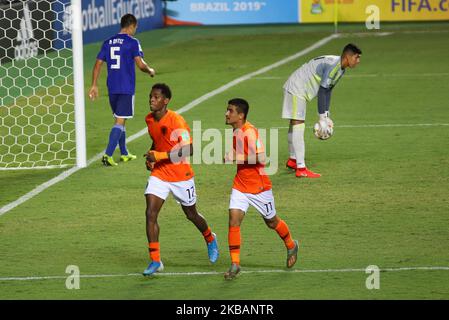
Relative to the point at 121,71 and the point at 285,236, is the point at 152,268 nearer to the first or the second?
the point at 285,236

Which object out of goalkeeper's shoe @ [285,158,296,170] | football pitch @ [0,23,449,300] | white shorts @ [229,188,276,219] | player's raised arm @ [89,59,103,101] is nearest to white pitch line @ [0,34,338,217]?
football pitch @ [0,23,449,300]

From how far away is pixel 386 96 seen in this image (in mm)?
20875

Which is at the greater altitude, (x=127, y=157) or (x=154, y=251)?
(x=127, y=157)

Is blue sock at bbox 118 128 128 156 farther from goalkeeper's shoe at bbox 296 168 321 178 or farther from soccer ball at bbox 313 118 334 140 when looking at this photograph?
soccer ball at bbox 313 118 334 140

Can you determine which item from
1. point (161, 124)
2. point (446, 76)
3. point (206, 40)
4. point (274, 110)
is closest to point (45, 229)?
point (161, 124)

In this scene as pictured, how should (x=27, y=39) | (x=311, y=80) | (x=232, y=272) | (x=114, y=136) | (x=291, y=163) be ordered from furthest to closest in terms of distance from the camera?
(x=27, y=39) < (x=114, y=136) < (x=291, y=163) < (x=311, y=80) < (x=232, y=272)

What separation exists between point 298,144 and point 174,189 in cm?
451

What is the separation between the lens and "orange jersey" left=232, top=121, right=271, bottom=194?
9.70 metres

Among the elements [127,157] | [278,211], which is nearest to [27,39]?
[127,157]

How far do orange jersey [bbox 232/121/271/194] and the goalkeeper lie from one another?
4.43 meters

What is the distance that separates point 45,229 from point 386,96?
10.5m

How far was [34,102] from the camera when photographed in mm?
20500
